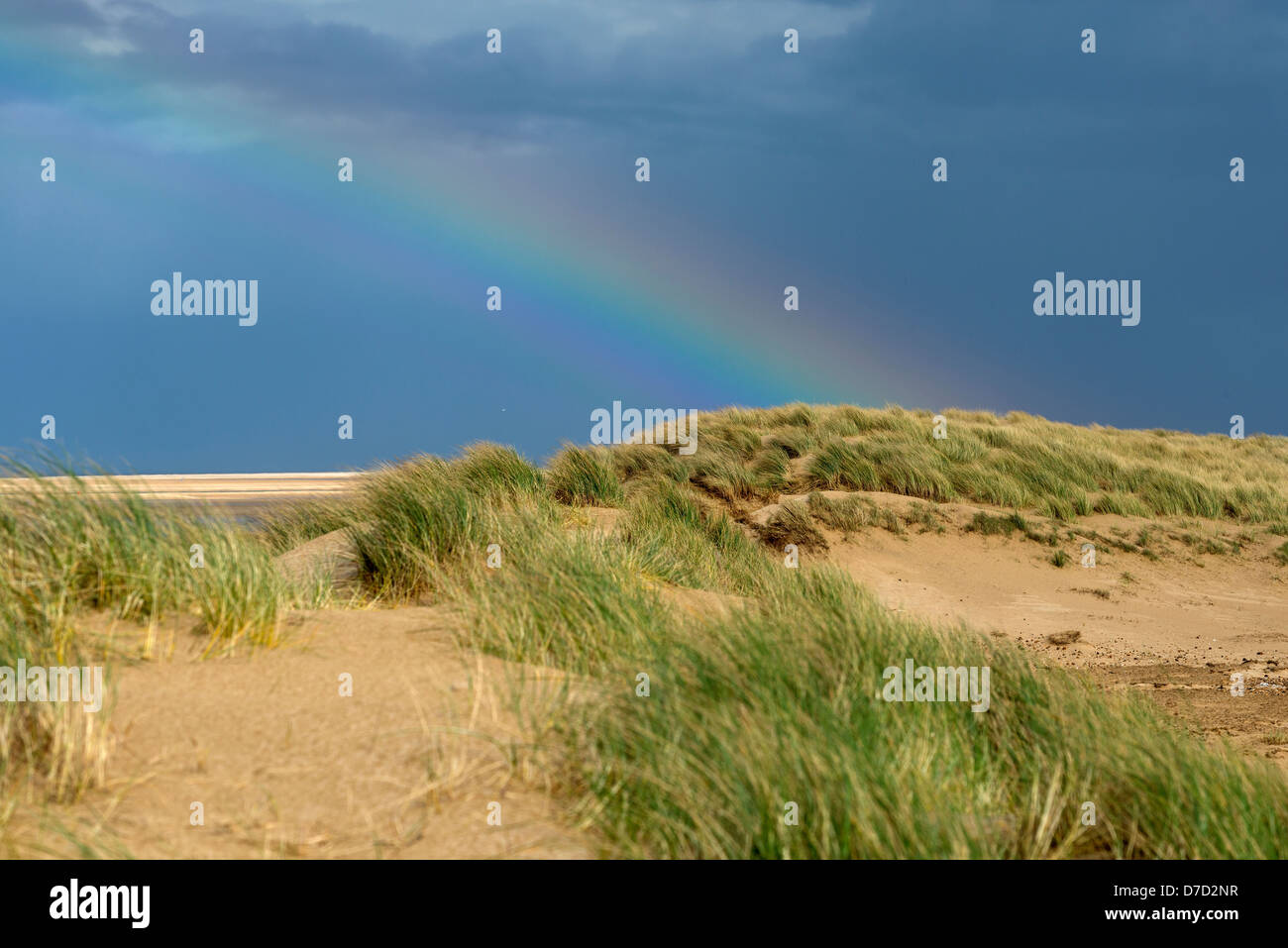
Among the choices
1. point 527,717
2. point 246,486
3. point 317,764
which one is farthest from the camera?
point 246,486

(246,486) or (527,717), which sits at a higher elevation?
(246,486)

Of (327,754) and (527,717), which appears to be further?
(527,717)

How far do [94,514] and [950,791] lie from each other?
161 inches

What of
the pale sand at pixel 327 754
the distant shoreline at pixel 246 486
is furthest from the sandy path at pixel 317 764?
the distant shoreline at pixel 246 486

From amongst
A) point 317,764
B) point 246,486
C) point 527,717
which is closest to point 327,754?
point 317,764

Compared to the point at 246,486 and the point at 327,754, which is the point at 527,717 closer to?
the point at 327,754

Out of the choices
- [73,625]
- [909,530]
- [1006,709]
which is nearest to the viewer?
[73,625]

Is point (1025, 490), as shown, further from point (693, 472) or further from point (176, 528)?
point (176, 528)

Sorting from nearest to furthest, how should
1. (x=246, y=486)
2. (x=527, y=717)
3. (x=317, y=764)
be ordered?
(x=317, y=764) → (x=527, y=717) → (x=246, y=486)

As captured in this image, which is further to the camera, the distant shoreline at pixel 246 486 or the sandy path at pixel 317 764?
the distant shoreline at pixel 246 486

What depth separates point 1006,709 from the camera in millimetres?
4934

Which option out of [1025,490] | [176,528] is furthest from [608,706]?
[1025,490]

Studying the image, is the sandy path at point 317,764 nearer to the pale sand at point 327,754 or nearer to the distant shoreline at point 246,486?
the pale sand at point 327,754

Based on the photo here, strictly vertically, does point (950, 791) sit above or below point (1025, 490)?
below
